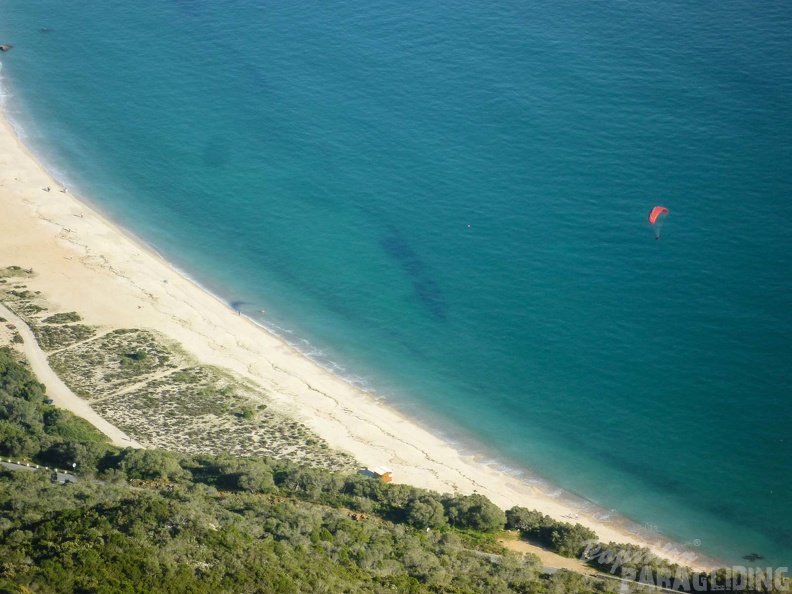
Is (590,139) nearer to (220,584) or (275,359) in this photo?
(275,359)

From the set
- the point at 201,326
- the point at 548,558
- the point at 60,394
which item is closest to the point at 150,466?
the point at 60,394

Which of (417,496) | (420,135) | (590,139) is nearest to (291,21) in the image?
(420,135)

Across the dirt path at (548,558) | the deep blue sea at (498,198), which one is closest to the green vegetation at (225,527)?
the dirt path at (548,558)

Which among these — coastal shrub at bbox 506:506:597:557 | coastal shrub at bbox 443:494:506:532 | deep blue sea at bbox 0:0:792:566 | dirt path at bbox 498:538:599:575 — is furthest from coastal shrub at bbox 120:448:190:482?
deep blue sea at bbox 0:0:792:566

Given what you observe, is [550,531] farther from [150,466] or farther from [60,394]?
[60,394]

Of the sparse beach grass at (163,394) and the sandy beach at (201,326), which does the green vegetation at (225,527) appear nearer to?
the sparse beach grass at (163,394)
